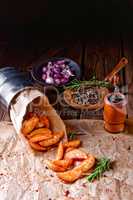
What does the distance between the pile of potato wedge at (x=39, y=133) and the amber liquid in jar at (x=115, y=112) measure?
0.57 ft

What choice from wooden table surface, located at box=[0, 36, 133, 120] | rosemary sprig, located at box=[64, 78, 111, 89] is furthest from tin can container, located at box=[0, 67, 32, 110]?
wooden table surface, located at box=[0, 36, 133, 120]

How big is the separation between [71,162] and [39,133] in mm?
165

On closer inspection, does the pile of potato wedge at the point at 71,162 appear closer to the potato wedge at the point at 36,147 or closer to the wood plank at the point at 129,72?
the potato wedge at the point at 36,147

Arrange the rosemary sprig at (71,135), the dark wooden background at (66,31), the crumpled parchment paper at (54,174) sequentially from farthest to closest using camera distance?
the dark wooden background at (66,31) < the rosemary sprig at (71,135) < the crumpled parchment paper at (54,174)

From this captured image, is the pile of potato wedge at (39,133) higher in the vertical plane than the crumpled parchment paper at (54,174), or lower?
higher

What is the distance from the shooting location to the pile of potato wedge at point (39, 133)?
137 centimetres

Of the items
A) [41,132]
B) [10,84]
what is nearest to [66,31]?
[10,84]

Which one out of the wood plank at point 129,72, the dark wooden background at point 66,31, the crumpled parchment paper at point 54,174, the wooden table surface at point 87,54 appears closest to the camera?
the crumpled parchment paper at point 54,174

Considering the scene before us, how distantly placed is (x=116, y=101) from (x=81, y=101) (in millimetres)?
209

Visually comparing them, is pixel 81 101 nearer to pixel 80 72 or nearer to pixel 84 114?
pixel 84 114

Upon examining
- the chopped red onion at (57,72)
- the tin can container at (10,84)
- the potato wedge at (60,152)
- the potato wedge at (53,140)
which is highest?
the tin can container at (10,84)

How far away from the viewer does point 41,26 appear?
226cm

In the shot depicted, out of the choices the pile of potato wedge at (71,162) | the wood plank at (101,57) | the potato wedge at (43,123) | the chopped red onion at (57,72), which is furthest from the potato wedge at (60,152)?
the wood plank at (101,57)

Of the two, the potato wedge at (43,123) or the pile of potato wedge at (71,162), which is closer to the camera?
the pile of potato wedge at (71,162)
